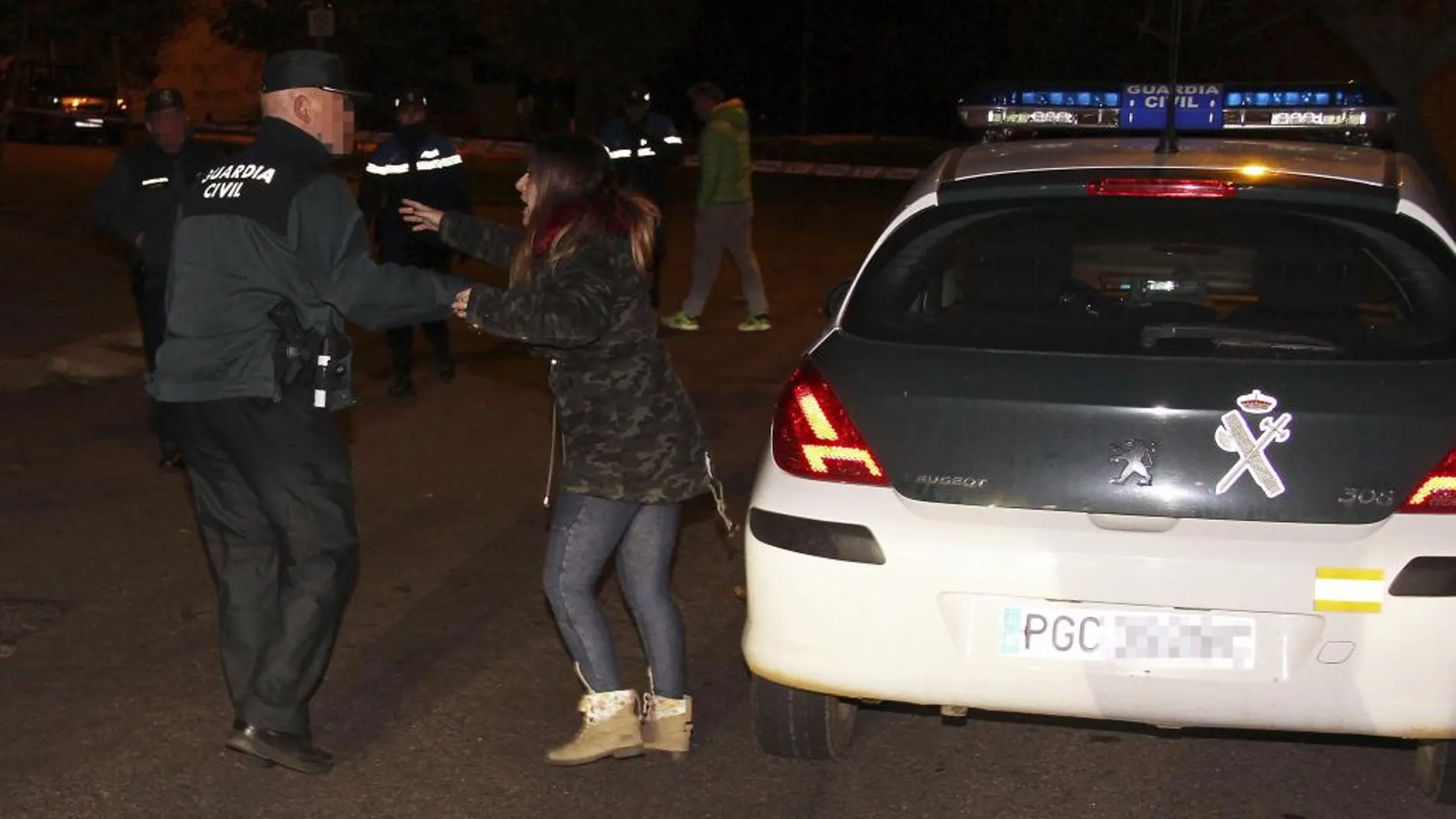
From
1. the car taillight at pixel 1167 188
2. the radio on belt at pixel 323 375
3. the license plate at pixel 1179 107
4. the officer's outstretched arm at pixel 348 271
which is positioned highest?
the license plate at pixel 1179 107

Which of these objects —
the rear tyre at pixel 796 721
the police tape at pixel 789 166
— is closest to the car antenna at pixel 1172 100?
the rear tyre at pixel 796 721

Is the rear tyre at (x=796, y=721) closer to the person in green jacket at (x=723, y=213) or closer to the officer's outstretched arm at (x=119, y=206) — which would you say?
the officer's outstretched arm at (x=119, y=206)

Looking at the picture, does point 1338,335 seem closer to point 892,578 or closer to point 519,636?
point 892,578

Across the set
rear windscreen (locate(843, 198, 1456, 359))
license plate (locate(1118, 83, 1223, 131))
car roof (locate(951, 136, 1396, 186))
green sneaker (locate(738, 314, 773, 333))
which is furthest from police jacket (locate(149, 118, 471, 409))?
green sneaker (locate(738, 314, 773, 333))

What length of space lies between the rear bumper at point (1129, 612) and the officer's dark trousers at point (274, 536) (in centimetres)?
125

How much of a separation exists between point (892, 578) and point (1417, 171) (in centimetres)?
198

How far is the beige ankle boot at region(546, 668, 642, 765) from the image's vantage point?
16.2 feet

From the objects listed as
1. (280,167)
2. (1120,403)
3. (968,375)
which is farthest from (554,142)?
(1120,403)

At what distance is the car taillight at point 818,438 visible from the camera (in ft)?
14.6

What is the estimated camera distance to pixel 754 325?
13391 mm

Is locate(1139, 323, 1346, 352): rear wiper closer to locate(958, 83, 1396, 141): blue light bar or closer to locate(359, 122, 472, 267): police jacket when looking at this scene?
locate(958, 83, 1396, 141): blue light bar

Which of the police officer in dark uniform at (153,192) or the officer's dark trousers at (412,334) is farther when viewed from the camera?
the officer's dark trousers at (412,334)

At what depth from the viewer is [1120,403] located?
4266 millimetres

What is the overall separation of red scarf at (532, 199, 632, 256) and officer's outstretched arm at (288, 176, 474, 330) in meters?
0.20
